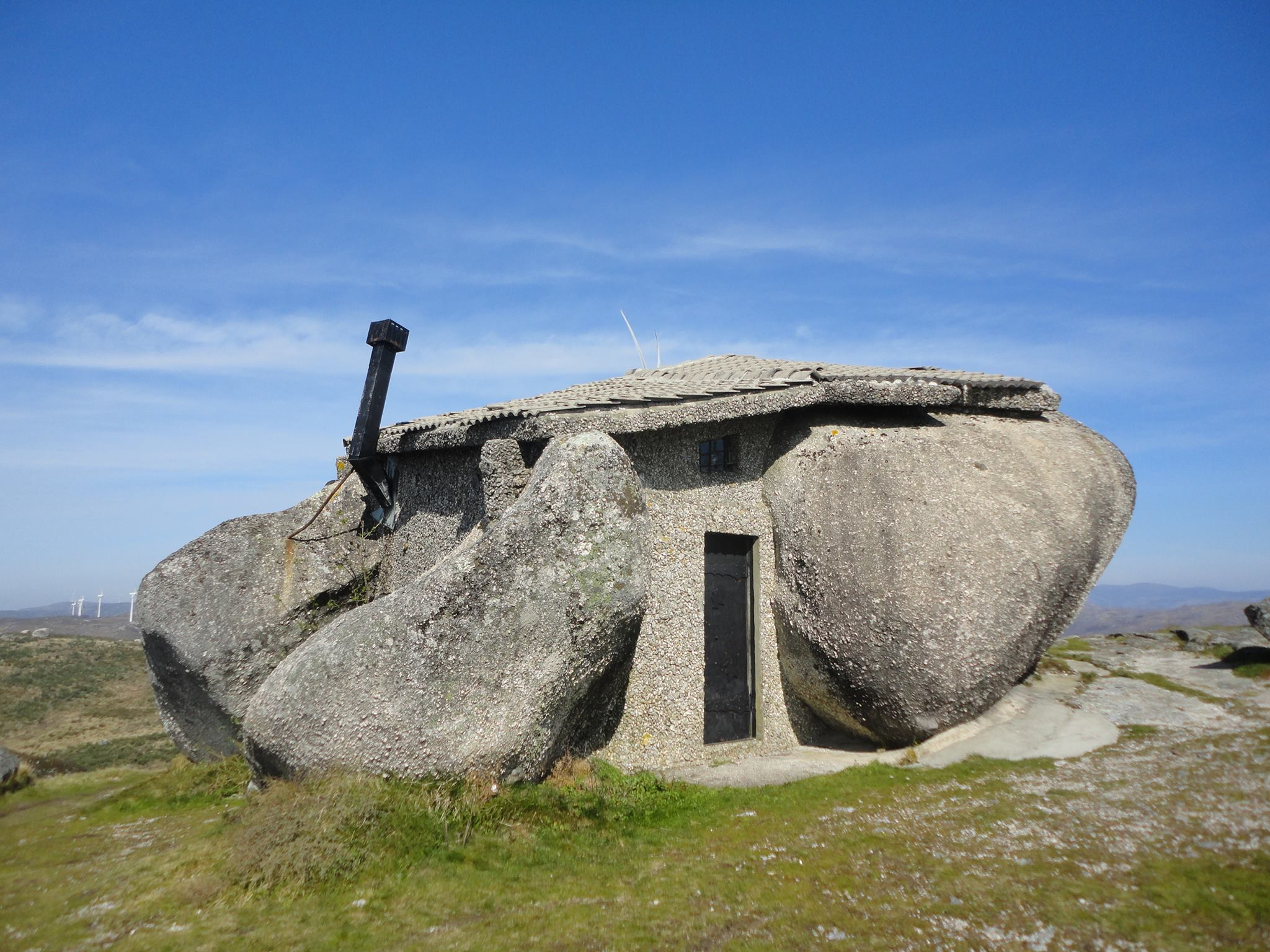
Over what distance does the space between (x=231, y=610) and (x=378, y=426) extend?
275cm

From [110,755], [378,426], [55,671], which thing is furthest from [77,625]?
[378,426]

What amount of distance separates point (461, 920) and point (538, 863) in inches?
39.2

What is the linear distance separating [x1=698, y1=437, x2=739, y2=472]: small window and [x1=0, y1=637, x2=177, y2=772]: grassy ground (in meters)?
9.13

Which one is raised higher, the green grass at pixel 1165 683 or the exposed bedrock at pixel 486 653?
the exposed bedrock at pixel 486 653

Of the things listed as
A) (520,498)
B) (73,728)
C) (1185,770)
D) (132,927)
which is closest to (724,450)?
(520,498)

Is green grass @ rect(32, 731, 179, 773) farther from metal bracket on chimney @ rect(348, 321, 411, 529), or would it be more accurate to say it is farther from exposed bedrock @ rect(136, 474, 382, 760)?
metal bracket on chimney @ rect(348, 321, 411, 529)

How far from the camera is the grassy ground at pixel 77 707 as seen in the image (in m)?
15.3

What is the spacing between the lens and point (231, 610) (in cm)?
977

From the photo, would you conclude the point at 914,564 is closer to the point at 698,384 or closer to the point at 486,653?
the point at 698,384

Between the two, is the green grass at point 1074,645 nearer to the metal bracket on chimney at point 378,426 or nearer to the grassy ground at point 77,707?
the metal bracket on chimney at point 378,426

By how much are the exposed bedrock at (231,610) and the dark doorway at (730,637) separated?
4386 mm

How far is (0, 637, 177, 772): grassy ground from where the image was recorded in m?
15.3

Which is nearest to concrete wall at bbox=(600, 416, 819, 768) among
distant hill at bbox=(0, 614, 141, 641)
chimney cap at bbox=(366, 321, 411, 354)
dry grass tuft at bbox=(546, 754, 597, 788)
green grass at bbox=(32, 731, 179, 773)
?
dry grass tuft at bbox=(546, 754, 597, 788)

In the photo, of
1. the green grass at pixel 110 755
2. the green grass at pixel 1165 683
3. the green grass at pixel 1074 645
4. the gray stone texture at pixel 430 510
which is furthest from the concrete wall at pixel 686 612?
the green grass at pixel 1074 645
